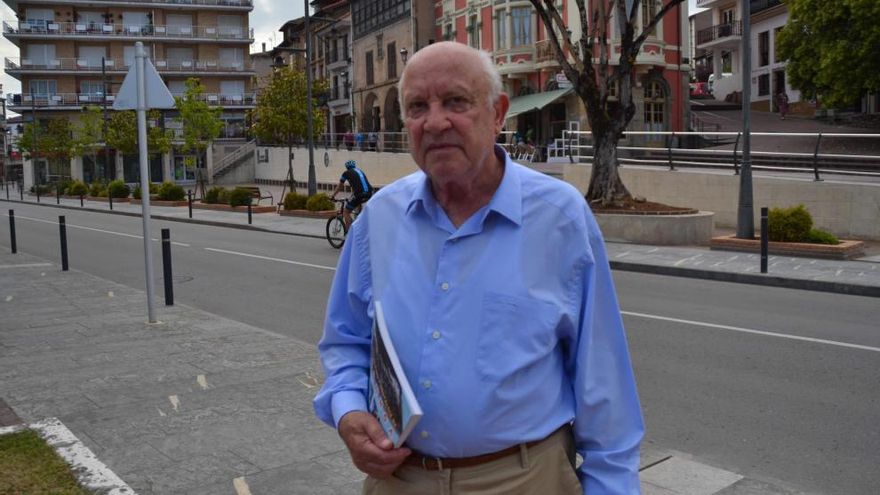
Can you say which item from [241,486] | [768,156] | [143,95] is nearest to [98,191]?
[768,156]

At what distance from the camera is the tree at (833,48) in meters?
31.7

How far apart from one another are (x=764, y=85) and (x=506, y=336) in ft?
184

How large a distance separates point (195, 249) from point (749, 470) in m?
15.8

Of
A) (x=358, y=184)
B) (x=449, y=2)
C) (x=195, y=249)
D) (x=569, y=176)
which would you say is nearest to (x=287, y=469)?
(x=358, y=184)

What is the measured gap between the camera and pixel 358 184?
1723cm

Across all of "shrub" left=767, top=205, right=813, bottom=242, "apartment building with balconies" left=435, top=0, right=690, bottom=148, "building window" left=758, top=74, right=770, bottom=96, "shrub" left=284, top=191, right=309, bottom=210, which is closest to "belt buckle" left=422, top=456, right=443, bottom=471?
"shrub" left=767, top=205, right=813, bottom=242

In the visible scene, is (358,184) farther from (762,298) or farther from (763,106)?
(763,106)

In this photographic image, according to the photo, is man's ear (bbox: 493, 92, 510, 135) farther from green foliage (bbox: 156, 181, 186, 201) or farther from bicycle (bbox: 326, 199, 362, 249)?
green foliage (bbox: 156, 181, 186, 201)

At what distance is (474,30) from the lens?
43219 mm

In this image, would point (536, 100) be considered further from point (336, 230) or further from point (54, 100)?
point (54, 100)

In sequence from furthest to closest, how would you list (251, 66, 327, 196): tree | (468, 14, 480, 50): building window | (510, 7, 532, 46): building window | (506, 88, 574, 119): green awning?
(468, 14, 480, 50): building window → (251, 66, 327, 196): tree → (510, 7, 532, 46): building window → (506, 88, 574, 119): green awning

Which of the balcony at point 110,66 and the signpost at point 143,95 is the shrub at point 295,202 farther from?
the balcony at point 110,66

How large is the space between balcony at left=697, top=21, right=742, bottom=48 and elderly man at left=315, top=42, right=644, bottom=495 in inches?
2299

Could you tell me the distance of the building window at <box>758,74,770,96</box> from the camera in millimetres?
53094
